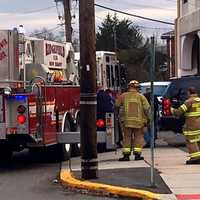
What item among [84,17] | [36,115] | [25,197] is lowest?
[25,197]

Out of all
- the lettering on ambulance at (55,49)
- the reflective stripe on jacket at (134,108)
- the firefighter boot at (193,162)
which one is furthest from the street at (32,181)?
the lettering on ambulance at (55,49)

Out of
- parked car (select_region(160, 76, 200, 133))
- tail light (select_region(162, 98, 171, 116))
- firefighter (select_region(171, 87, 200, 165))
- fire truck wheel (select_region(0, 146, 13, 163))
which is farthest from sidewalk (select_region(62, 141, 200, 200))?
tail light (select_region(162, 98, 171, 116))

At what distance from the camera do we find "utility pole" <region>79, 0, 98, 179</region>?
12352 mm

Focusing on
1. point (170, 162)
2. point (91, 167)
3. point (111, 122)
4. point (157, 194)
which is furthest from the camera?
point (111, 122)

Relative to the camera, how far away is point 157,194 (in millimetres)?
10570

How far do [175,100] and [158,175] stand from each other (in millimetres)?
6565

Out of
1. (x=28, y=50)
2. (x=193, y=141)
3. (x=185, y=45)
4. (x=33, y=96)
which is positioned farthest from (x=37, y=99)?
(x=185, y=45)

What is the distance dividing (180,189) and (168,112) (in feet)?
26.3

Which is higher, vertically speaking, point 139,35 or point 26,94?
point 139,35

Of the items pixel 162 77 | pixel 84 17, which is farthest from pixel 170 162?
pixel 162 77

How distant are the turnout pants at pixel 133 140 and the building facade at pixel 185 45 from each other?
23232 mm

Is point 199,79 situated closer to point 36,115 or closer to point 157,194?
point 36,115

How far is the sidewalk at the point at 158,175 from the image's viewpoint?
1090 centimetres

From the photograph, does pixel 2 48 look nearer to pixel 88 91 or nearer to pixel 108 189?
pixel 88 91
